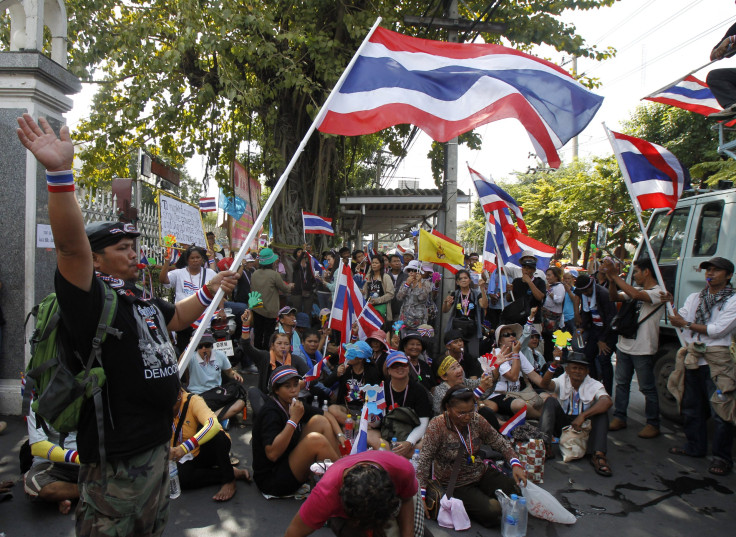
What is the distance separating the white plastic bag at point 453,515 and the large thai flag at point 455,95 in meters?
2.77

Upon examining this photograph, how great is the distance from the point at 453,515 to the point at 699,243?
4125 mm

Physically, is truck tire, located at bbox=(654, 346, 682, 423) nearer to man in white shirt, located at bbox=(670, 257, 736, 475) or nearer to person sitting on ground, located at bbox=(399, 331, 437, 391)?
man in white shirt, located at bbox=(670, 257, 736, 475)

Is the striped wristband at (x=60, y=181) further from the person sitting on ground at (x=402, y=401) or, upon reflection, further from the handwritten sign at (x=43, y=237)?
the handwritten sign at (x=43, y=237)

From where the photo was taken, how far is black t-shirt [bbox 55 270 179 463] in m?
1.75

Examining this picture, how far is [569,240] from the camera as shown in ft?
82.9

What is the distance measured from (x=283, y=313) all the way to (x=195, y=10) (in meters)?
5.36

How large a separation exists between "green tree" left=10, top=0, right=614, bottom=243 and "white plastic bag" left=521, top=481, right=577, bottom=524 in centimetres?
677

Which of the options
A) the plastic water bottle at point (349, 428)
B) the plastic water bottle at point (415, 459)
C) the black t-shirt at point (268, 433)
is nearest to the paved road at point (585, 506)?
the black t-shirt at point (268, 433)

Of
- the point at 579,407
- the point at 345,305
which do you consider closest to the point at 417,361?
the point at 345,305

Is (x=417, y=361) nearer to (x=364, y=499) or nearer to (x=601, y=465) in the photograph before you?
(x=601, y=465)

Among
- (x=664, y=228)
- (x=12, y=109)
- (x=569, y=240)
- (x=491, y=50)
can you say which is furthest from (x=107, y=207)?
(x=569, y=240)

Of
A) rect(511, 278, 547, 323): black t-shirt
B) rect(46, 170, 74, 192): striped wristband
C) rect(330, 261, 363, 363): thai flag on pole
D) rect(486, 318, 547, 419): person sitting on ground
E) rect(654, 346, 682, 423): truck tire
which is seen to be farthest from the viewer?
rect(511, 278, 547, 323): black t-shirt

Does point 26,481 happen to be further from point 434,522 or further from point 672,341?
point 672,341

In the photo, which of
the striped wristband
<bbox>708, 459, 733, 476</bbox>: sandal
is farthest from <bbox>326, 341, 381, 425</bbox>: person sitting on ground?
the striped wristband
